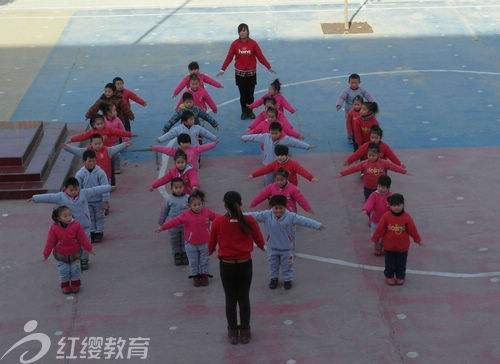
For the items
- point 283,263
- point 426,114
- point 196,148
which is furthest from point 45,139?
point 426,114

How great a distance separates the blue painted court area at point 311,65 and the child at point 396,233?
16.8 ft

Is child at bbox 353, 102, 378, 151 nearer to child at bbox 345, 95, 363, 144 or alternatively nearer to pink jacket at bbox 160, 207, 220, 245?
child at bbox 345, 95, 363, 144

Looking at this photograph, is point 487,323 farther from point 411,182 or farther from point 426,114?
point 426,114

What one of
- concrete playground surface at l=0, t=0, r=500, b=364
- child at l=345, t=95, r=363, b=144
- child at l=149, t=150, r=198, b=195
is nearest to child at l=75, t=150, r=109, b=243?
concrete playground surface at l=0, t=0, r=500, b=364

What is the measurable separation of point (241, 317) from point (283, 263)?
1.39 m

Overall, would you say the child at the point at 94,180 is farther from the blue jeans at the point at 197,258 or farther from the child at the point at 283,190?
the child at the point at 283,190

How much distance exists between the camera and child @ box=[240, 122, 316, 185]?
42.7ft

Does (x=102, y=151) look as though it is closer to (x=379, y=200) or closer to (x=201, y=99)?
(x=201, y=99)

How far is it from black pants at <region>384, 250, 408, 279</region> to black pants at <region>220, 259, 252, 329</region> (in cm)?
215

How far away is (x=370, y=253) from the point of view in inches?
458

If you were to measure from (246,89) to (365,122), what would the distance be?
3.89 meters

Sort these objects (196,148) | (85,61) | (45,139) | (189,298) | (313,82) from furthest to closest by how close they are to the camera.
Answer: (85,61) < (313,82) < (45,139) < (196,148) < (189,298)

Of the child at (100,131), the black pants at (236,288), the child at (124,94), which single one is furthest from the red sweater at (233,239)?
the child at (124,94)

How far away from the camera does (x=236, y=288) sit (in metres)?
9.44
